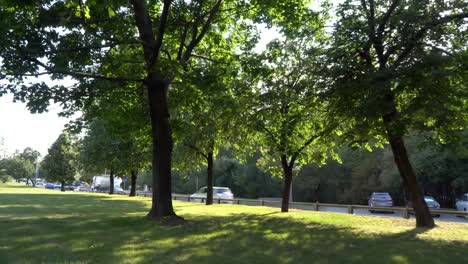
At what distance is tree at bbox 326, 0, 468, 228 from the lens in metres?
12.4

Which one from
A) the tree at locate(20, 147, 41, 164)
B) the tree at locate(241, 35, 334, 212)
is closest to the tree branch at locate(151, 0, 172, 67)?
the tree at locate(241, 35, 334, 212)

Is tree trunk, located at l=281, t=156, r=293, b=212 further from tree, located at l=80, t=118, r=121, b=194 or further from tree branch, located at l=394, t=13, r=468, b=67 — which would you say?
tree, located at l=80, t=118, r=121, b=194

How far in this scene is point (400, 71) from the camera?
499 inches

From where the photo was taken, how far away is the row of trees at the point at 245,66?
1290 centimetres

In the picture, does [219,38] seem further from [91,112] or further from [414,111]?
[414,111]

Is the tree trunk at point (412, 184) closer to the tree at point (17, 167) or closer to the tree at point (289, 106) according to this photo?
the tree at point (289, 106)

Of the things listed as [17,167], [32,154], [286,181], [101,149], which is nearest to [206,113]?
[286,181]

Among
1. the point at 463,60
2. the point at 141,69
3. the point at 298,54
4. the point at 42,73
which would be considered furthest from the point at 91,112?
the point at 463,60

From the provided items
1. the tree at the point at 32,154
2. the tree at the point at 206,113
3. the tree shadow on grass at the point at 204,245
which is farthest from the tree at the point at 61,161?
the tree at the point at 32,154

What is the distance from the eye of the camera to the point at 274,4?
16984 mm

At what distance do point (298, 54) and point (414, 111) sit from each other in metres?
11.1

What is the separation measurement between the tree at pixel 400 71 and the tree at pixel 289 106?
5.37 ft

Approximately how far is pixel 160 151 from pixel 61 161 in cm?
5113

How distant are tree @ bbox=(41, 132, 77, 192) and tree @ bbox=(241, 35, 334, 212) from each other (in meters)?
41.9
